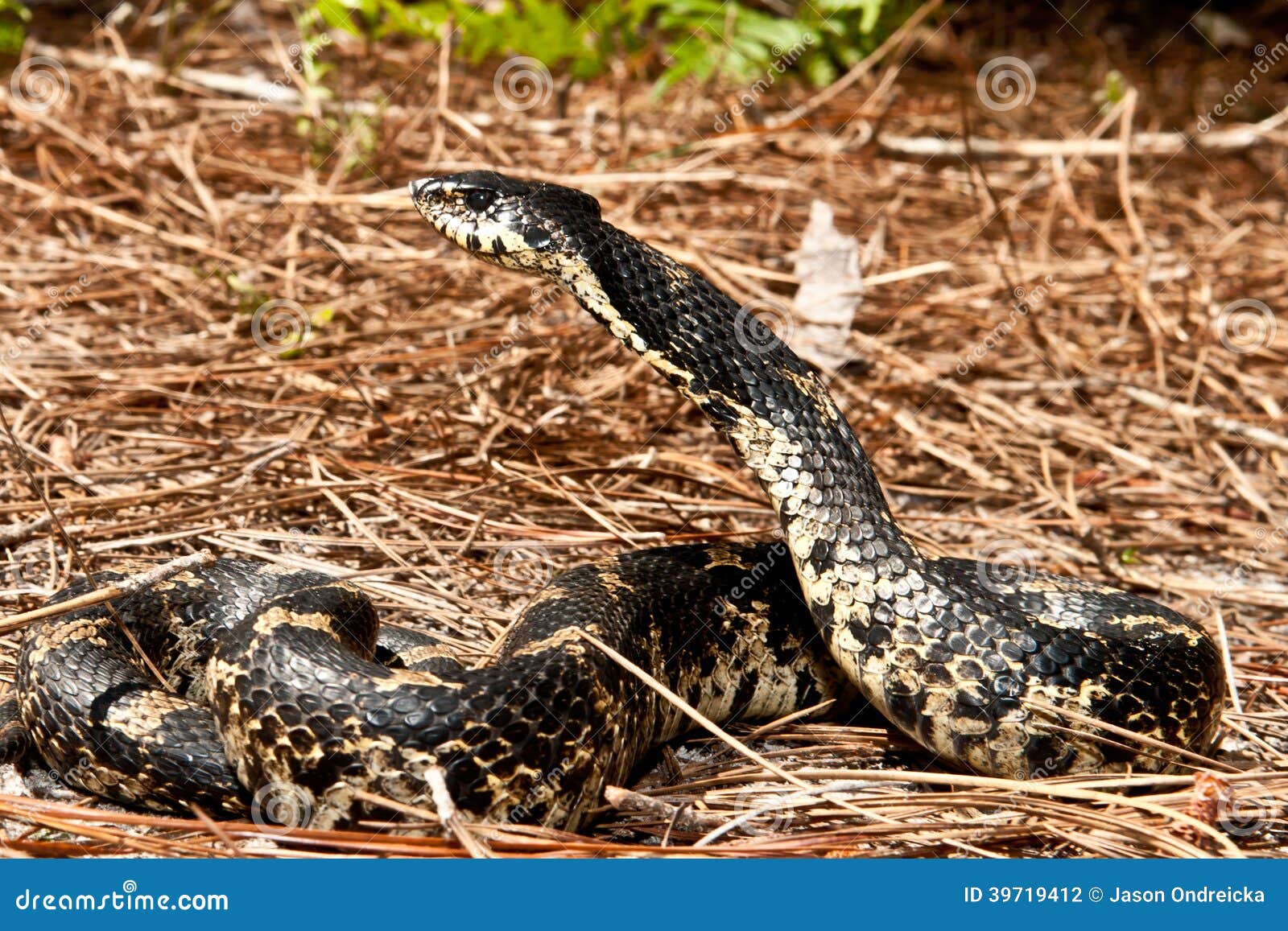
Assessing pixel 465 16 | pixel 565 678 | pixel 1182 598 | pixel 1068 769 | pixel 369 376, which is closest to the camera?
pixel 565 678

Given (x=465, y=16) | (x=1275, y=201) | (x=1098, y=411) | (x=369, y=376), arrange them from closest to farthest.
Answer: (x=369, y=376) → (x=1098, y=411) → (x=465, y=16) → (x=1275, y=201)

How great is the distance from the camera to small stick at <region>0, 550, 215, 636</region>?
4660 mm

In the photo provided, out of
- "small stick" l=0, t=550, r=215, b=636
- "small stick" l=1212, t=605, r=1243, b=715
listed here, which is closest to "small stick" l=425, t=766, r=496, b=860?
"small stick" l=0, t=550, r=215, b=636

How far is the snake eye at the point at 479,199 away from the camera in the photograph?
16.4ft

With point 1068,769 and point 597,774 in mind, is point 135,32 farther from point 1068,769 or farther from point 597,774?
point 1068,769

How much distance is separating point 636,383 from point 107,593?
12.6 feet

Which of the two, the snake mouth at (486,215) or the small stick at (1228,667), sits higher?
the snake mouth at (486,215)

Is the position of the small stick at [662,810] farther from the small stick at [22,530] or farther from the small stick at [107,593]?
the small stick at [22,530]

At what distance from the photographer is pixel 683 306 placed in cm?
480

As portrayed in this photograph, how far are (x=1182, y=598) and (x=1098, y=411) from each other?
2.06 metres

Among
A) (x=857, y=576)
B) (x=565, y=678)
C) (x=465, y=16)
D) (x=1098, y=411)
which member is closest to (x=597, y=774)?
(x=565, y=678)

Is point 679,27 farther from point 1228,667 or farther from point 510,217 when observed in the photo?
point 1228,667

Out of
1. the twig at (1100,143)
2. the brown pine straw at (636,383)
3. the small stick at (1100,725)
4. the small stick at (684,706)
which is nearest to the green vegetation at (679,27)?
the brown pine straw at (636,383)

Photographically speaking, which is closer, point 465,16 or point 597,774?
point 597,774
